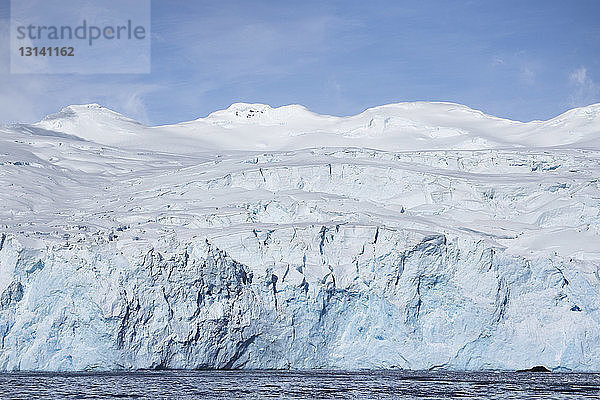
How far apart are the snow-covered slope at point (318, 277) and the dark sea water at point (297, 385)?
963 mm

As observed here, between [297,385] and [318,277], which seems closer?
[297,385]

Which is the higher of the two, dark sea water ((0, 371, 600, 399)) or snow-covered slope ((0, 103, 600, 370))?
snow-covered slope ((0, 103, 600, 370))

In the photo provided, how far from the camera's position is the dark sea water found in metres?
18.0

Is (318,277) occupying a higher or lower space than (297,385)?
higher

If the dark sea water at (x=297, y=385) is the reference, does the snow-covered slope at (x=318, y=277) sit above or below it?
above

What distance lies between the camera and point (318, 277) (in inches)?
1043

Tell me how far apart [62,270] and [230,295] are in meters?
5.39

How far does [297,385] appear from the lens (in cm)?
2048

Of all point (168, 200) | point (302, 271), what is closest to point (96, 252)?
point (302, 271)

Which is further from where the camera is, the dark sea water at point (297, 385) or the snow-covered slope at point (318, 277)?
the snow-covered slope at point (318, 277)

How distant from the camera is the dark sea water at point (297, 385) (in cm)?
1795

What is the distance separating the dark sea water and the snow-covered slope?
96 cm

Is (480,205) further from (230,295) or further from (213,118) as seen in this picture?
(213,118)

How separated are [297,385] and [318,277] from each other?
6.44 metres
